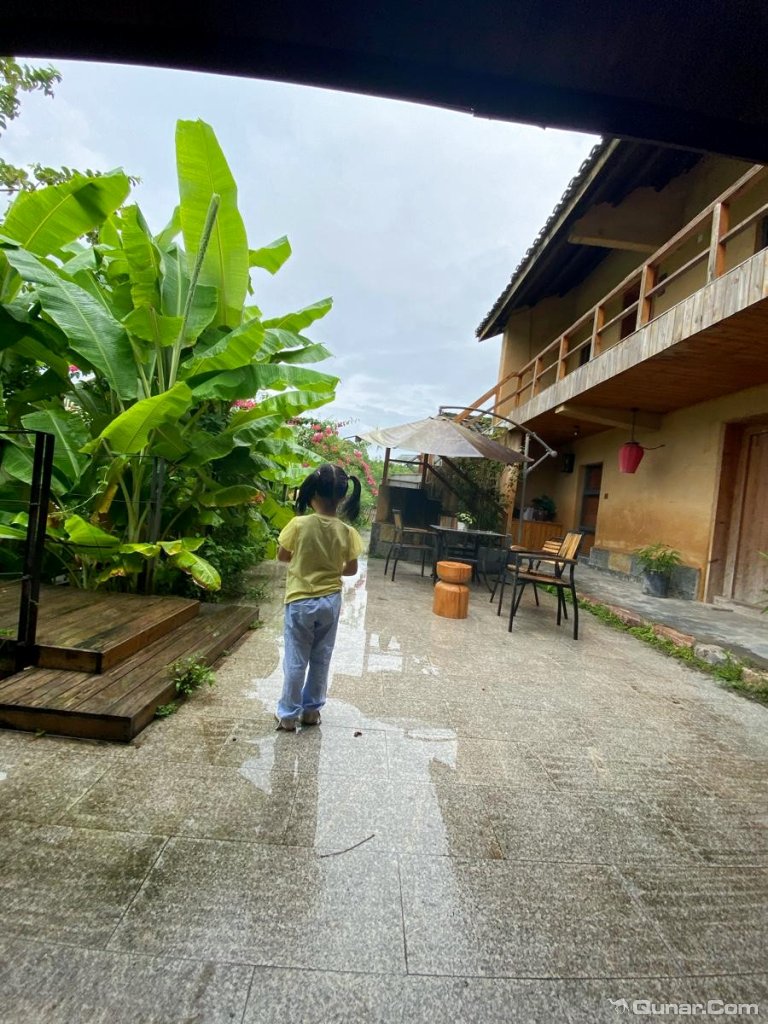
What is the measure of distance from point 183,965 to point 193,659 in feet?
6.36

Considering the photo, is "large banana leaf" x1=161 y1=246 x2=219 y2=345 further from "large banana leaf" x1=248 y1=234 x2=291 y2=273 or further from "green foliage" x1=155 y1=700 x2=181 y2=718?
"green foliage" x1=155 y1=700 x2=181 y2=718

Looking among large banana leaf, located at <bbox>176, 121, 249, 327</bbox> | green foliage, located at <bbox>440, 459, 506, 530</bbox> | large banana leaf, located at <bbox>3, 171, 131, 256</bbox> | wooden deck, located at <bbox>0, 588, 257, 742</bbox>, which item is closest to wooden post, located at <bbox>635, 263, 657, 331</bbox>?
green foliage, located at <bbox>440, 459, 506, 530</bbox>

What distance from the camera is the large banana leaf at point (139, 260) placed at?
3924 millimetres

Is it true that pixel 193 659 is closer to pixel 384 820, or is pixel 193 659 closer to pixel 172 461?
pixel 384 820

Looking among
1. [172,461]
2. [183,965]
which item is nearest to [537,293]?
[172,461]

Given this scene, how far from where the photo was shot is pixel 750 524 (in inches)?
270

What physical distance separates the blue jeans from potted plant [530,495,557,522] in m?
11.3

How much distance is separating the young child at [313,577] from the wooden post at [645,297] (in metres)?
6.10

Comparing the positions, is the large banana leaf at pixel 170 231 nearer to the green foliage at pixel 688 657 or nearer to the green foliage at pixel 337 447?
the green foliage at pixel 337 447

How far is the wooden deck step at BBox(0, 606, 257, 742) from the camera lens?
2.32m

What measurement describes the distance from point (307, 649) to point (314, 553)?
53 centimetres

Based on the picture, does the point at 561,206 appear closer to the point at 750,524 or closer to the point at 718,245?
the point at 718,245

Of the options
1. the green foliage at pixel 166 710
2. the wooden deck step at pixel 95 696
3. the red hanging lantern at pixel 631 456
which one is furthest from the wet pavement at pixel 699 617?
the wooden deck step at pixel 95 696

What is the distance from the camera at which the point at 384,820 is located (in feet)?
6.30
